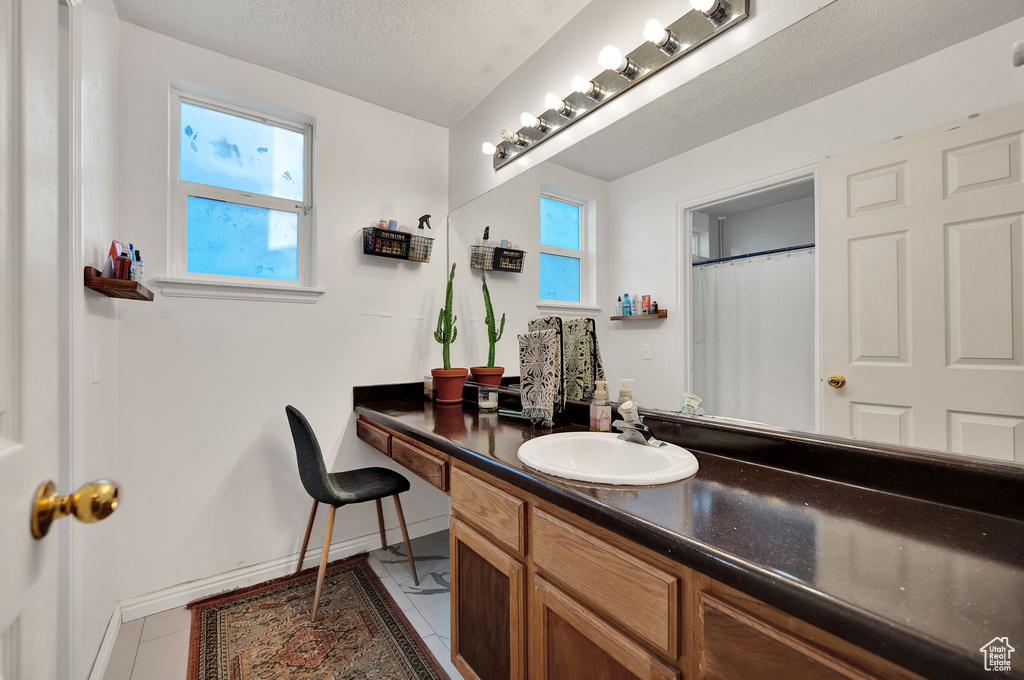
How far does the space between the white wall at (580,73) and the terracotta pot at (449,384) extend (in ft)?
3.18

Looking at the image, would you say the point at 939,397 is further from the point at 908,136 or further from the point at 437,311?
the point at 437,311

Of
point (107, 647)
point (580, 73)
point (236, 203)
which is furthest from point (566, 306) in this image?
point (107, 647)

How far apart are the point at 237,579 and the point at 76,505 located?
1.90m

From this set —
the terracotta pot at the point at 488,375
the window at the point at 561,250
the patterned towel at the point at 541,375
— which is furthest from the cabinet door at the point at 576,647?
the terracotta pot at the point at 488,375

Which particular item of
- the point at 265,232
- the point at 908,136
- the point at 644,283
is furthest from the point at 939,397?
the point at 265,232

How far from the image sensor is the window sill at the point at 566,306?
5.36 ft

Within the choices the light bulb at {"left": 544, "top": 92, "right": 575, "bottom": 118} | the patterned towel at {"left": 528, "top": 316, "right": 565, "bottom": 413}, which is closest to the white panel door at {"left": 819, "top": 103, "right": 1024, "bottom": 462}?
the patterned towel at {"left": 528, "top": 316, "right": 565, "bottom": 413}

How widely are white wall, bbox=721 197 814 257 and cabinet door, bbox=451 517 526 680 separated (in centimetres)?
101

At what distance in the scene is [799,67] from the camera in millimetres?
1072

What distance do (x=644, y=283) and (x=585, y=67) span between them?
0.93 metres

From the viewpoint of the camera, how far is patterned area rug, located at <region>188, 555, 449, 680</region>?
1485 millimetres

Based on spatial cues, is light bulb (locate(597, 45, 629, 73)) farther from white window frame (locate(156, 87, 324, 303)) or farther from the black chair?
the black chair

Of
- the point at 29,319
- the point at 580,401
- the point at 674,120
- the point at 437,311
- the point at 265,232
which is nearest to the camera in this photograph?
the point at 29,319

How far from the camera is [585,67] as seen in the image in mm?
1718
